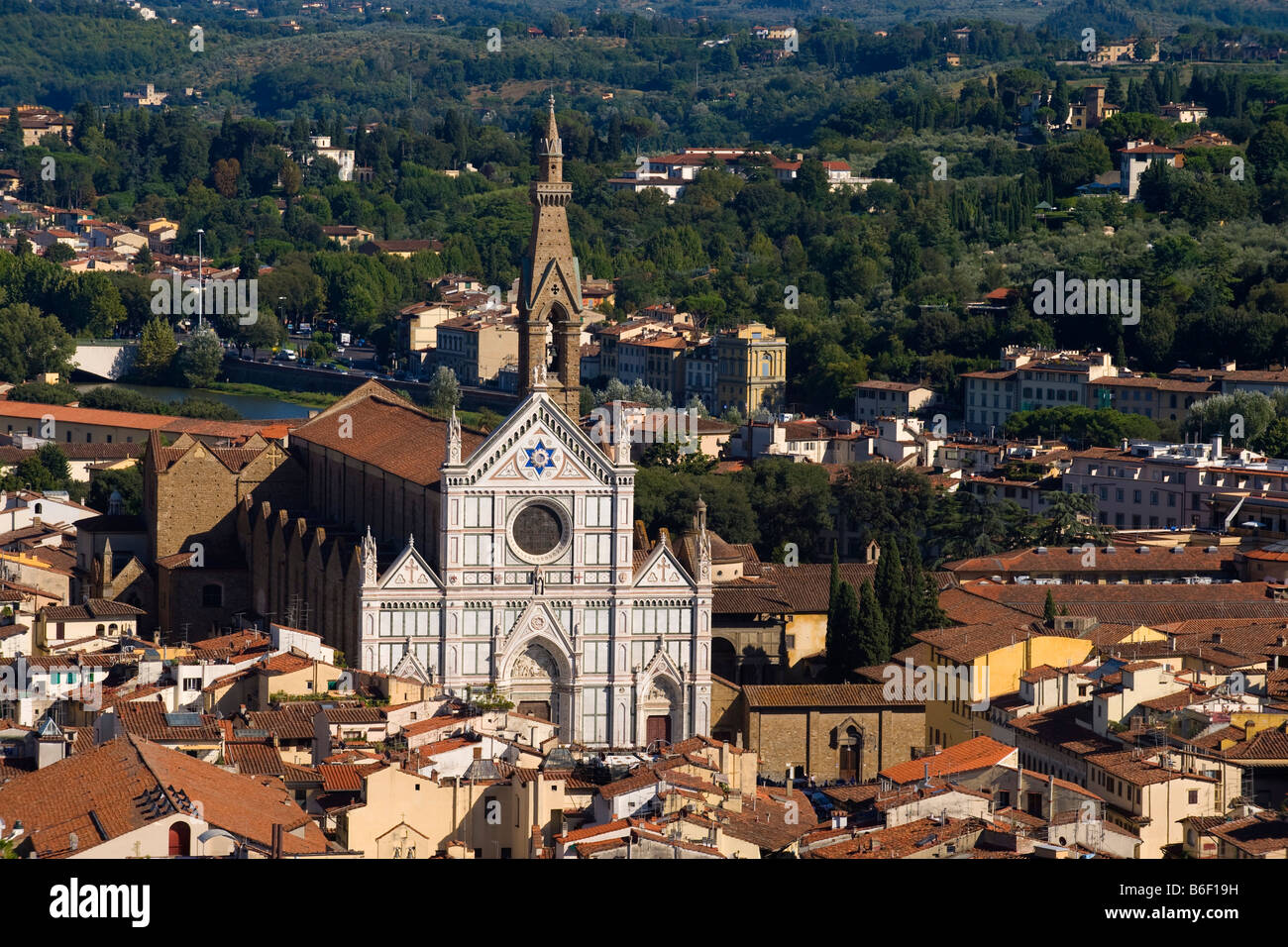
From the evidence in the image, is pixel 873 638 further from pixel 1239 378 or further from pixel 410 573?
pixel 1239 378

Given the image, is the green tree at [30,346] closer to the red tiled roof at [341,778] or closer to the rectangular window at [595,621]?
the rectangular window at [595,621]

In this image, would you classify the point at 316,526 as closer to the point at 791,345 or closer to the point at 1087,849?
the point at 1087,849

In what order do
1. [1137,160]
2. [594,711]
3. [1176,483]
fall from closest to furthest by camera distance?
[594,711], [1176,483], [1137,160]

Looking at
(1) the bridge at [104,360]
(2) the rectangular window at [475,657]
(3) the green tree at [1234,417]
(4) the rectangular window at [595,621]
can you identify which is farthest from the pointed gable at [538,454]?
(1) the bridge at [104,360]

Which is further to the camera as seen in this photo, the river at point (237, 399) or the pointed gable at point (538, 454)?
the river at point (237, 399)

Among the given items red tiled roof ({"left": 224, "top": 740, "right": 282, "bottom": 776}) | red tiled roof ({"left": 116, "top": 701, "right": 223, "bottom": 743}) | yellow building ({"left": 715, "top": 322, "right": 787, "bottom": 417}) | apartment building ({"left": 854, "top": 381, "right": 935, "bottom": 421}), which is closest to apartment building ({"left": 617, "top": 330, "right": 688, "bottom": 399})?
yellow building ({"left": 715, "top": 322, "right": 787, "bottom": 417})

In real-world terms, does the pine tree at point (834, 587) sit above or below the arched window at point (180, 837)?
below

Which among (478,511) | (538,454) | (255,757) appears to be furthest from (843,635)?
(255,757)
